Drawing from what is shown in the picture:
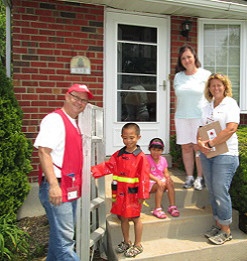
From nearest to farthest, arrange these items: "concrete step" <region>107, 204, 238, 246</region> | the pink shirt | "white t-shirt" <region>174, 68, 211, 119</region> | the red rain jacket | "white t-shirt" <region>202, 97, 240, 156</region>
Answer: the red rain jacket
"white t-shirt" <region>202, 97, 240, 156</region>
"concrete step" <region>107, 204, 238, 246</region>
the pink shirt
"white t-shirt" <region>174, 68, 211, 119</region>

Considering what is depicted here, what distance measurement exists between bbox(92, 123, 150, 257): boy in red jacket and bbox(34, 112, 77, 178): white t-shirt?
33.6 inches

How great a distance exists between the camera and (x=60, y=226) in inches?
90.7

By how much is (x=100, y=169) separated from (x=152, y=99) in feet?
7.36

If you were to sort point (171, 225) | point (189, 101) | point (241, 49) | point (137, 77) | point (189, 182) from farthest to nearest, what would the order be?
1. point (241, 49)
2. point (137, 77)
3. point (189, 182)
4. point (189, 101)
5. point (171, 225)

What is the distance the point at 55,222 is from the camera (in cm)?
230

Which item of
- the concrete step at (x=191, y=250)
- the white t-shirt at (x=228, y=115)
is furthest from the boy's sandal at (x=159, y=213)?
the white t-shirt at (x=228, y=115)

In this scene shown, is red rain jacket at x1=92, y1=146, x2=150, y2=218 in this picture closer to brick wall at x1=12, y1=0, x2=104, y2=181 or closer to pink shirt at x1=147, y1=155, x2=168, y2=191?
pink shirt at x1=147, y1=155, x2=168, y2=191

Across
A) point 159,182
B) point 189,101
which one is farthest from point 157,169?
point 189,101

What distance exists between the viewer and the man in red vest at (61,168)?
2211 mm

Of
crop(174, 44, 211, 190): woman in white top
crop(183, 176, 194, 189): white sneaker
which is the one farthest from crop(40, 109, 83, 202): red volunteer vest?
crop(183, 176, 194, 189): white sneaker

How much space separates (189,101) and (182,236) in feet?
5.12

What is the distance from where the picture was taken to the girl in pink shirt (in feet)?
11.9

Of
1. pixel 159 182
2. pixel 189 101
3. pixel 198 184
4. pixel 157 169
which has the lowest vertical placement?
pixel 198 184

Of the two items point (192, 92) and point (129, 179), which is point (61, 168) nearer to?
point (129, 179)
